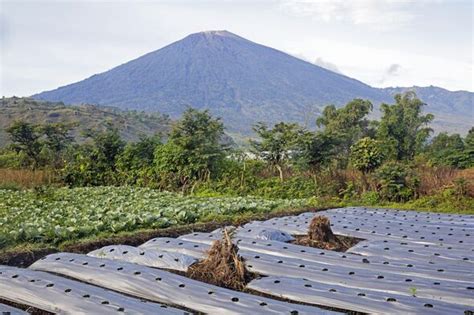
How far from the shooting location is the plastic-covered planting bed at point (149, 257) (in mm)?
4910

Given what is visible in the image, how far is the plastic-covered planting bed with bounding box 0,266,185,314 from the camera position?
3.56 m

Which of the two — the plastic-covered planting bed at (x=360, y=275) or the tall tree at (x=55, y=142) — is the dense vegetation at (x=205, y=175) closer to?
the tall tree at (x=55, y=142)

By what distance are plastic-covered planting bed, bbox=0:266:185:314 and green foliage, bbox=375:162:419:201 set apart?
7.91m

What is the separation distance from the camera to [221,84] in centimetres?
10506

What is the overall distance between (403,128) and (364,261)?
1458 centimetres

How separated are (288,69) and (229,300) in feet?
384

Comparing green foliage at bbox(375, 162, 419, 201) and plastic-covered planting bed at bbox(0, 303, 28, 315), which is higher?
green foliage at bbox(375, 162, 419, 201)

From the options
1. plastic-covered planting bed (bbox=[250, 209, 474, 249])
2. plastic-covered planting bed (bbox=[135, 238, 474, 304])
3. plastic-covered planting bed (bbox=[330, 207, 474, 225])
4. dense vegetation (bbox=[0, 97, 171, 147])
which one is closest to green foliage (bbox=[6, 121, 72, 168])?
plastic-covered planting bed (bbox=[330, 207, 474, 225])

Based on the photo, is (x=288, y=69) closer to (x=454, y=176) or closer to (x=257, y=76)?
(x=257, y=76)


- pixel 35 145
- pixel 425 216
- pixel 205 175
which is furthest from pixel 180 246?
pixel 35 145

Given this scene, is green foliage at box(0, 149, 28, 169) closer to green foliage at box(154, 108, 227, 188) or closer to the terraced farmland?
green foliage at box(154, 108, 227, 188)

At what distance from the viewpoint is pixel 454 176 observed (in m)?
11.1

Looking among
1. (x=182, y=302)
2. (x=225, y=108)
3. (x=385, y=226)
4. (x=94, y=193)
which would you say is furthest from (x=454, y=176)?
(x=225, y=108)

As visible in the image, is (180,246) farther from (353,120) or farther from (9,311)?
(353,120)
